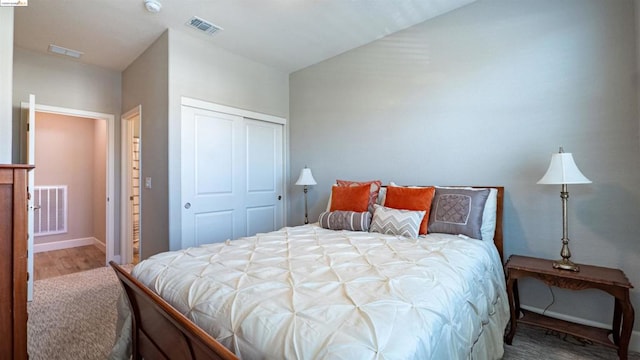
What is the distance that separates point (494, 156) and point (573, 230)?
786mm

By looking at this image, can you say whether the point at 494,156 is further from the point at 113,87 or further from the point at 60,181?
the point at 60,181

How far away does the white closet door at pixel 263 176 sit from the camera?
379cm

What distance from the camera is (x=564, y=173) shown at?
74.7 inches

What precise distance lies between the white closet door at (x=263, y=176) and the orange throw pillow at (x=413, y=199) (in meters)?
1.93

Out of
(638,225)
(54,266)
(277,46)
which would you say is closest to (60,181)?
(54,266)

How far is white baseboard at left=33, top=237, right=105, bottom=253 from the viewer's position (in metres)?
4.66

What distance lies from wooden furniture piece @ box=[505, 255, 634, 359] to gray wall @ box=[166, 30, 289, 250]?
3.07 m

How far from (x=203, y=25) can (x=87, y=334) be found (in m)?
2.91

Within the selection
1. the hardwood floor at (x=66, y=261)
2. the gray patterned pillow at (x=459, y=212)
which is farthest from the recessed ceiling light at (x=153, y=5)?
the hardwood floor at (x=66, y=261)

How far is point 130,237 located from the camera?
393cm

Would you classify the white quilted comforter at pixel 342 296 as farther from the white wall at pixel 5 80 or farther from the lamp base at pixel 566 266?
the white wall at pixel 5 80

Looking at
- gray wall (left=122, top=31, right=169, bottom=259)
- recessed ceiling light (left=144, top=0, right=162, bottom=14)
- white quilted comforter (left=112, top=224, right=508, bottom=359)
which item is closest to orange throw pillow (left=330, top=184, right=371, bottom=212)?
white quilted comforter (left=112, top=224, right=508, bottom=359)

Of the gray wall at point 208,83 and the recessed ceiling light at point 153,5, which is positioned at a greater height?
the recessed ceiling light at point 153,5

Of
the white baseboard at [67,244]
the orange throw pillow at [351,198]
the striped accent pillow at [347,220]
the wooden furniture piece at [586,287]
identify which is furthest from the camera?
the white baseboard at [67,244]
